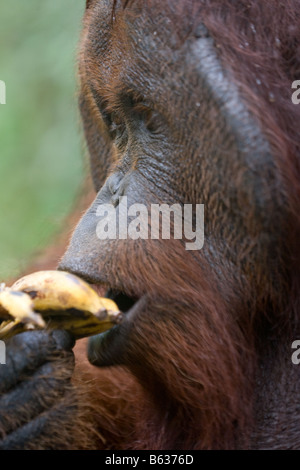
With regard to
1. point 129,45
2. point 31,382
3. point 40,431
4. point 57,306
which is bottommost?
point 40,431

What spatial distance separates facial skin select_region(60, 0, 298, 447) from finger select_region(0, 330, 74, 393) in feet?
0.41

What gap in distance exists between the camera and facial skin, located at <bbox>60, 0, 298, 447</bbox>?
1535 mm

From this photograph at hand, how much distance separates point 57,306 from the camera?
63.0 inches

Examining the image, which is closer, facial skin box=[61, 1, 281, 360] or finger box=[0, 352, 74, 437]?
facial skin box=[61, 1, 281, 360]

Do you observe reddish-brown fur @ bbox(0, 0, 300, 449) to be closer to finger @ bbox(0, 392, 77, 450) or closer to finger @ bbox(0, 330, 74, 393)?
finger @ bbox(0, 392, 77, 450)

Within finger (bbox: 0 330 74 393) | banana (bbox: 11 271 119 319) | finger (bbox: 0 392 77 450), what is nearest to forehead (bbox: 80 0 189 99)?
banana (bbox: 11 271 119 319)

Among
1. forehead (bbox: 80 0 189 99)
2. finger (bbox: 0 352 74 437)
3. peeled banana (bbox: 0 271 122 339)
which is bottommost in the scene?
finger (bbox: 0 352 74 437)

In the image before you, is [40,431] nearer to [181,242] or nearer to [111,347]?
[111,347]

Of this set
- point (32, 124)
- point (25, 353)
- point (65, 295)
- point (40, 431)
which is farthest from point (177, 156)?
point (32, 124)

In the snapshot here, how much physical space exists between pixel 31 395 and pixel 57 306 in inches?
8.7

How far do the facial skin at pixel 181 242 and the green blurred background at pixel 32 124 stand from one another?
211 cm

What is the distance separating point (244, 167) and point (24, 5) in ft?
9.22

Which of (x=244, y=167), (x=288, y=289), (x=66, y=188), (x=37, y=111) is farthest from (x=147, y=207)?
(x=37, y=111)

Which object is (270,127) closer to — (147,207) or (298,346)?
(147,207)
